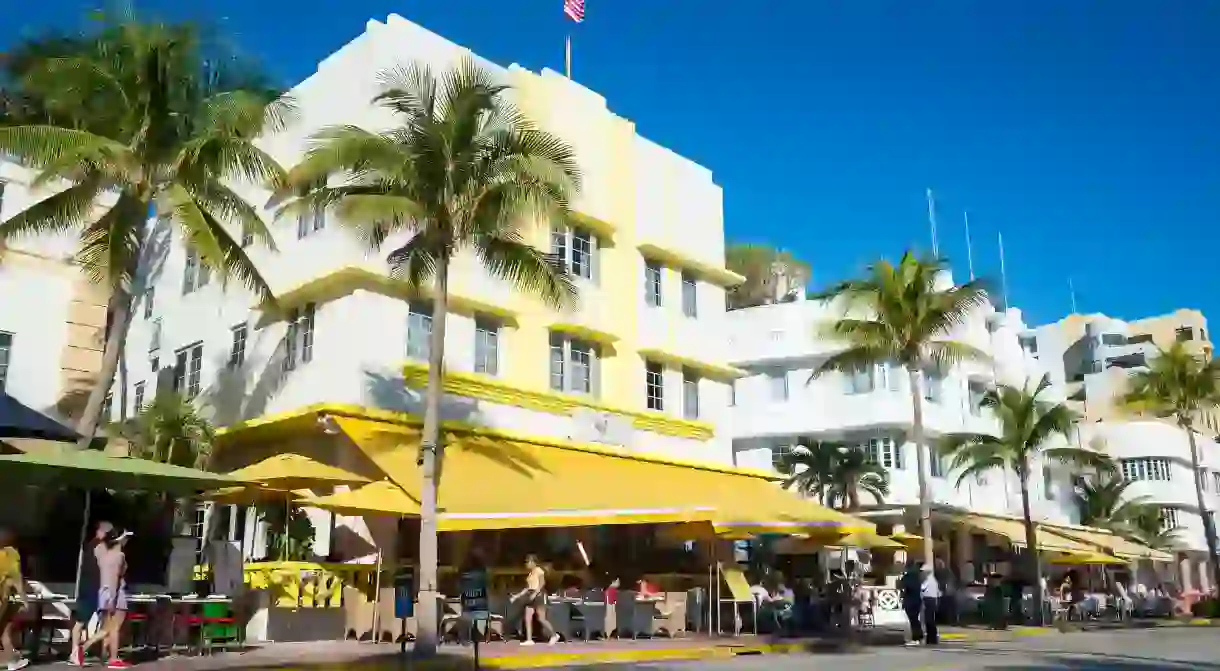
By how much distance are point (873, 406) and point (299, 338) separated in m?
22.9

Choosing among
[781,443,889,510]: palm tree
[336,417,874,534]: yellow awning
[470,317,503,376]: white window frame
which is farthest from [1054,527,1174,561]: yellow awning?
[470,317,503,376]: white window frame

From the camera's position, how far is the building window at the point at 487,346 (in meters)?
23.7

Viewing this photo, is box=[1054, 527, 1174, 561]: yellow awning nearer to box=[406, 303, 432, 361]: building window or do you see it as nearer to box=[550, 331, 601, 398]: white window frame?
box=[550, 331, 601, 398]: white window frame

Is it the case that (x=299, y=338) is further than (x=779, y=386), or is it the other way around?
(x=779, y=386)

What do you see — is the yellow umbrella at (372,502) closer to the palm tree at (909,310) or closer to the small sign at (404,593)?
the small sign at (404,593)

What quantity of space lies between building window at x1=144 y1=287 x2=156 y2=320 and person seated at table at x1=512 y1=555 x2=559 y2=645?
1600 centimetres

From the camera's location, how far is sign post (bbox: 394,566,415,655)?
17.0 m

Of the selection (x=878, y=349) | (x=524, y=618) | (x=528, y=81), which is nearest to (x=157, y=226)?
(x=528, y=81)

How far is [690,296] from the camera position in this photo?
1175 inches

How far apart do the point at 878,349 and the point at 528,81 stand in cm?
1085

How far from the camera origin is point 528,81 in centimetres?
2619

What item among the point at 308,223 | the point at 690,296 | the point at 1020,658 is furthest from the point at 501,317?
the point at 1020,658

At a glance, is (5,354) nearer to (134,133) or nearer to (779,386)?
(134,133)

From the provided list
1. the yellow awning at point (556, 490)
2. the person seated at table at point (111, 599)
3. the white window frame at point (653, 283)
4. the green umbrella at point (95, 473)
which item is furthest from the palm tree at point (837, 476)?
the person seated at table at point (111, 599)
